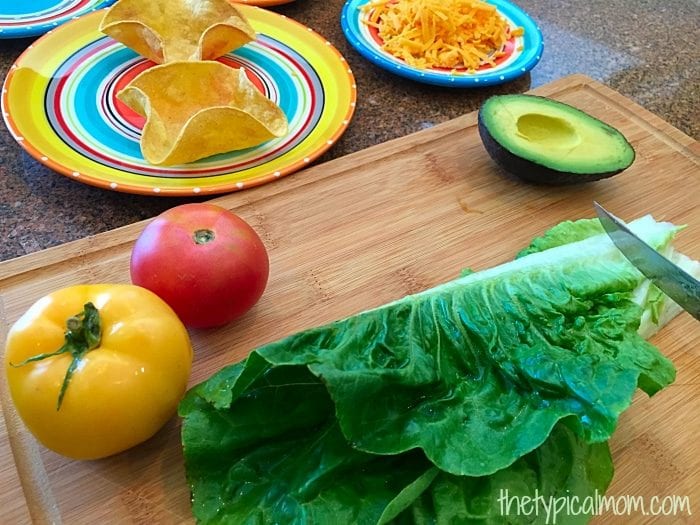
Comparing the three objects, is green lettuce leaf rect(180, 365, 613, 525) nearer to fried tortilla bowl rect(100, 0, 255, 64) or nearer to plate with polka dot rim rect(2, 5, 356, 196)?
plate with polka dot rim rect(2, 5, 356, 196)

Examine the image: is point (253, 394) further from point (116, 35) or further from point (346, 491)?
point (116, 35)

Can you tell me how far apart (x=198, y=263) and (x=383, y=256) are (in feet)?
1.14

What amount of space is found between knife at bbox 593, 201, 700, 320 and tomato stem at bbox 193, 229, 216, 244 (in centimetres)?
59

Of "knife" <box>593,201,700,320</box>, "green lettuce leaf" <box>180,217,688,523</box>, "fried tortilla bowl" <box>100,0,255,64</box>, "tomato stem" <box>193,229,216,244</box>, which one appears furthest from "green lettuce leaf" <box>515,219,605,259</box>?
"fried tortilla bowl" <box>100,0,255,64</box>

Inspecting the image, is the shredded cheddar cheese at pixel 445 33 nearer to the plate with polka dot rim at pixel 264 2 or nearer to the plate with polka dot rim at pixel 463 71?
the plate with polka dot rim at pixel 463 71

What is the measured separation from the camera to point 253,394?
775mm

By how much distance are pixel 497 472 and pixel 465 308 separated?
0.79 feet

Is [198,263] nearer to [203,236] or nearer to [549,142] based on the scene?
[203,236]

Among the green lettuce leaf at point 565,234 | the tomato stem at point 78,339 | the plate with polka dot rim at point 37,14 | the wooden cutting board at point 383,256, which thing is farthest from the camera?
the plate with polka dot rim at point 37,14

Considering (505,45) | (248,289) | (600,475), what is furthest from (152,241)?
(505,45)

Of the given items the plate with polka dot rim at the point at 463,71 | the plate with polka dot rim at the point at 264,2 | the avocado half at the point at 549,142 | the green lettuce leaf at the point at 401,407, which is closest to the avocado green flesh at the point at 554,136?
the avocado half at the point at 549,142

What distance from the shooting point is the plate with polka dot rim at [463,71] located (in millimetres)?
1492

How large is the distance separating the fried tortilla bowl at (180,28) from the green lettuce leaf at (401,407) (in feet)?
2.66

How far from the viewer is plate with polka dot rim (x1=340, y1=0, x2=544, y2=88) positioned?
1492 millimetres
